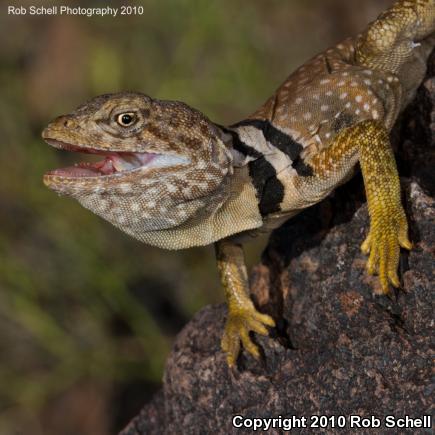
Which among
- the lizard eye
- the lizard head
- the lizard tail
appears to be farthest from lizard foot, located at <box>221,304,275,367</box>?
the lizard tail

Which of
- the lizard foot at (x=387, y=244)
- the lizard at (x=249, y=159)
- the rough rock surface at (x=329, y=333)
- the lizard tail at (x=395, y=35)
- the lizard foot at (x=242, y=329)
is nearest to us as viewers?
the rough rock surface at (x=329, y=333)

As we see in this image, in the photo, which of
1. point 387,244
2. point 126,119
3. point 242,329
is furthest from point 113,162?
point 387,244

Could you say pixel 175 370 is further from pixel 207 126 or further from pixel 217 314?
pixel 207 126

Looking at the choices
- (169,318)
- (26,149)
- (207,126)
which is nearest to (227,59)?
(26,149)

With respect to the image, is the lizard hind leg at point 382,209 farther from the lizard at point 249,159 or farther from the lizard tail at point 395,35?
the lizard tail at point 395,35

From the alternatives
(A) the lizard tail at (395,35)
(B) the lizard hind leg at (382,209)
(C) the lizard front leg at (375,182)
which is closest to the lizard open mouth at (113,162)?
(C) the lizard front leg at (375,182)

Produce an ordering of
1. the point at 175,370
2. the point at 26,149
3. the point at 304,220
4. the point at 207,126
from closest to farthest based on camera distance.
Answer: the point at 207,126, the point at 175,370, the point at 304,220, the point at 26,149

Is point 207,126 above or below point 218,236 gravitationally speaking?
above

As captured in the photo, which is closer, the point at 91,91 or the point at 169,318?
the point at 169,318
